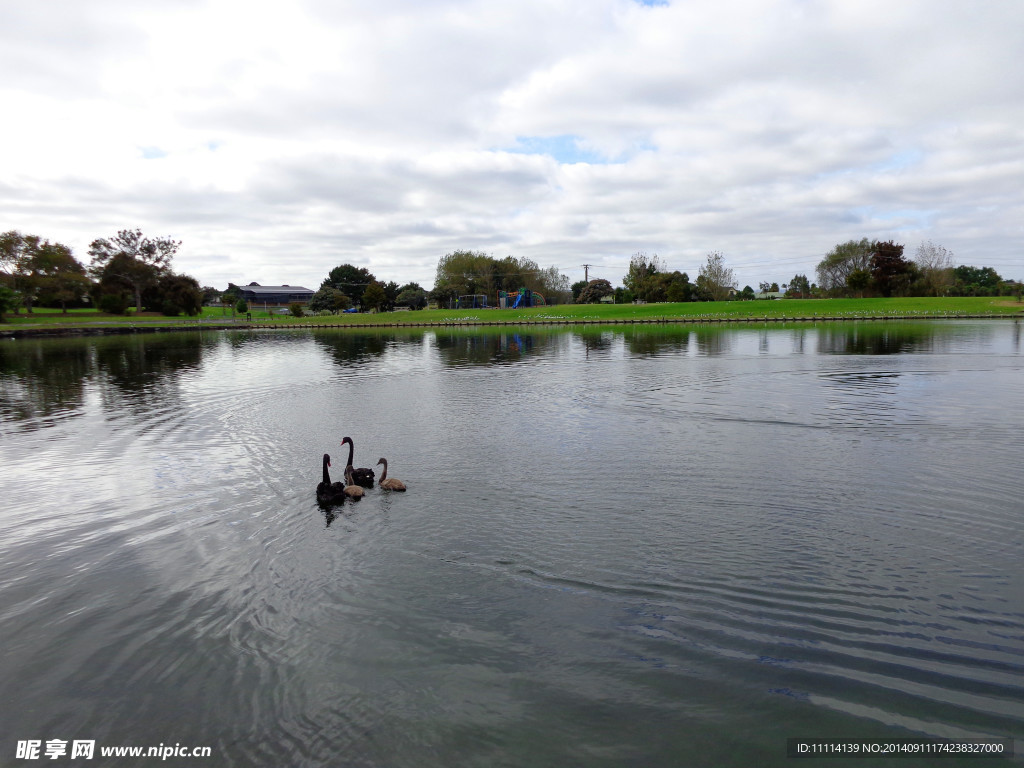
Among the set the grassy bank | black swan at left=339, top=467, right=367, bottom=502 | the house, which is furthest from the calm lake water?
the house

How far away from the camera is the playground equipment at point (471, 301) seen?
406ft

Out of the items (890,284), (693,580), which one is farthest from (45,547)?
(890,284)

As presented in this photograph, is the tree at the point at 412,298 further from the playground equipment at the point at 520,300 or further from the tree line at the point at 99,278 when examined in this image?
the tree line at the point at 99,278

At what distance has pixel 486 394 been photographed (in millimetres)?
23375

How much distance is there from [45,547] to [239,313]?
4947 inches

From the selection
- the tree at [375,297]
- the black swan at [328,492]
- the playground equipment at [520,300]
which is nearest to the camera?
the black swan at [328,492]

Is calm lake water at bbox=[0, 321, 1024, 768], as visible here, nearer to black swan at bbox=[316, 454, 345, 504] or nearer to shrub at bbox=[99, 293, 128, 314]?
black swan at bbox=[316, 454, 345, 504]

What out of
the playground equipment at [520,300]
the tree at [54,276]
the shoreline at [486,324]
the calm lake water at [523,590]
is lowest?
the calm lake water at [523,590]

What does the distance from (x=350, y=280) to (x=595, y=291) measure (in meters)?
57.7

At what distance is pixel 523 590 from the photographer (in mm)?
7680

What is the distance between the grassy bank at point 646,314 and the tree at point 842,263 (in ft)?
83.0

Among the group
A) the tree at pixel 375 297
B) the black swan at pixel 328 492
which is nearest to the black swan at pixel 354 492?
the black swan at pixel 328 492

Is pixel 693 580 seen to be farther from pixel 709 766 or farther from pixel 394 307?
pixel 394 307

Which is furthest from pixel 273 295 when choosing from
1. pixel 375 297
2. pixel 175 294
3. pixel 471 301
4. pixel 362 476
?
pixel 362 476
